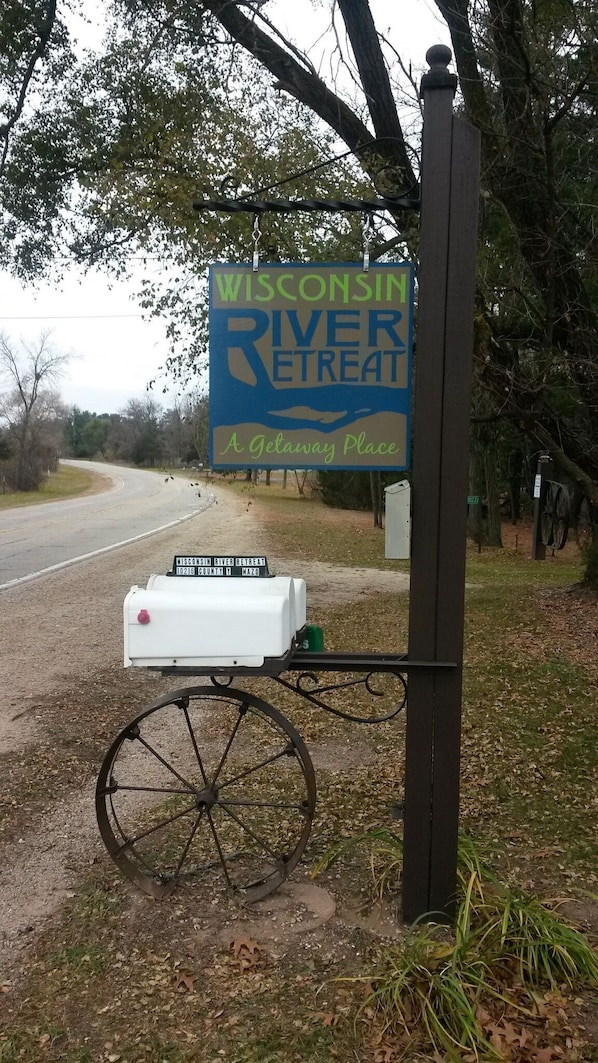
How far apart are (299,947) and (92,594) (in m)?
8.17

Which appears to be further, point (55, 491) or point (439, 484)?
point (55, 491)

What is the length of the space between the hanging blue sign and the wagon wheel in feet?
3.17

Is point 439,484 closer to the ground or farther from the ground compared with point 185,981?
farther from the ground

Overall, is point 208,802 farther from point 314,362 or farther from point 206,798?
point 314,362

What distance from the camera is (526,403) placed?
8.62 meters

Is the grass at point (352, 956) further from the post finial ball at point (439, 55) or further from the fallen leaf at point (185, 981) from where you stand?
the post finial ball at point (439, 55)

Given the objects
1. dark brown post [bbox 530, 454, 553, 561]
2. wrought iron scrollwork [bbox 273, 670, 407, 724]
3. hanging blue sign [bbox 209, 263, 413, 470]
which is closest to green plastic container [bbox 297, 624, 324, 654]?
wrought iron scrollwork [bbox 273, 670, 407, 724]

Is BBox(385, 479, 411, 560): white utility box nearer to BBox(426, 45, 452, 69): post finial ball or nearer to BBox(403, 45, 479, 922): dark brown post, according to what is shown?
BBox(403, 45, 479, 922): dark brown post

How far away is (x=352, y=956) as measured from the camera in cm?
270

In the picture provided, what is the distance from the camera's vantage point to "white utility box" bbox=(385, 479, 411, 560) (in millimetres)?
2715

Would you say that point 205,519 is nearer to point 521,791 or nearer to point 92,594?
point 92,594

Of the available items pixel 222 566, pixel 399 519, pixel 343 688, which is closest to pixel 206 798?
pixel 222 566

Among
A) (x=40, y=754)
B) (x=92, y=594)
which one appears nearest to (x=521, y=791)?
(x=40, y=754)

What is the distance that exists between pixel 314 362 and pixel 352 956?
6.72 ft
